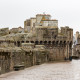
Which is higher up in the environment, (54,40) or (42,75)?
(54,40)

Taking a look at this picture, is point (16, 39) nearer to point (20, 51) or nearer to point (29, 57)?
point (29, 57)

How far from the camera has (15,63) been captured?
2391cm

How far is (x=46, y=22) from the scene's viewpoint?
6988 centimetres

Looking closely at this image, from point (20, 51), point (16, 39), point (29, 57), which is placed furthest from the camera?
point (16, 39)

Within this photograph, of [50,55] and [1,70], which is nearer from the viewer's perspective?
[1,70]

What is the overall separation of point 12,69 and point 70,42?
3814 cm

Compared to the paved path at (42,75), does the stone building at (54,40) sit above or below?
above

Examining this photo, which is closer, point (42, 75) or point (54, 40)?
point (42, 75)

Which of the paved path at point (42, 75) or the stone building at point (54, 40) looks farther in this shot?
the stone building at point (54, 40)

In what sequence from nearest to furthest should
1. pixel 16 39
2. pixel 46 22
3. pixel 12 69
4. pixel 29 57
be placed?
pixel 12 69 → pixel 29 57 → pixel 16 39 → pixel 46 22

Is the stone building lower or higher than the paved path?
higher

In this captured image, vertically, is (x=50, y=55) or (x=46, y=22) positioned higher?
(x=46, y=22)

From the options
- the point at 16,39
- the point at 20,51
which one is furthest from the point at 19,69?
the point at 16,39

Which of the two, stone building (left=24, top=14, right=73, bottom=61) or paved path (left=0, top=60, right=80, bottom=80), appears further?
stone building (left=24, top=14, right=73, bottom=61)
